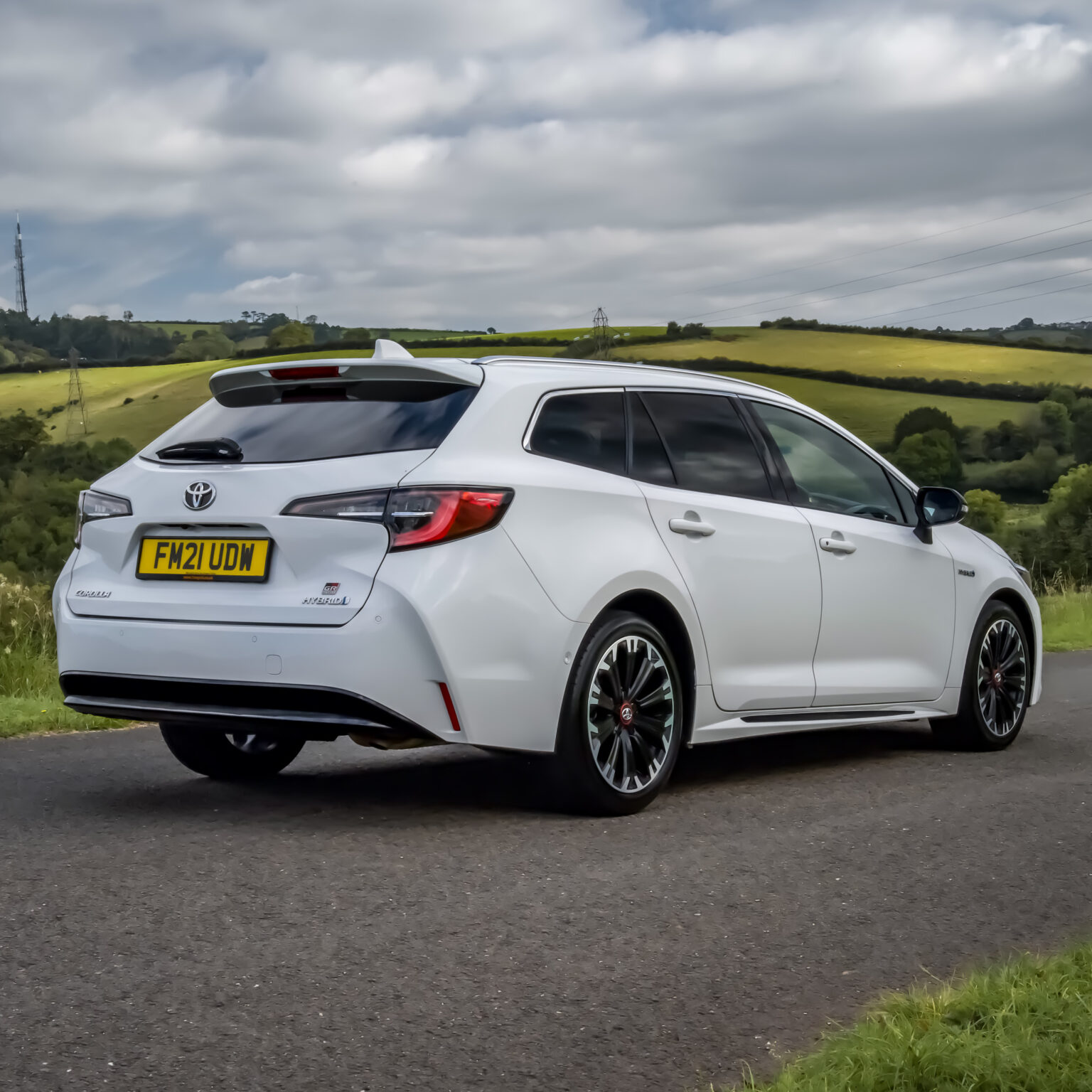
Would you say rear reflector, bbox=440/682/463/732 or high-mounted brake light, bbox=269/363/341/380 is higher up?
high-mounted brake light, bbox=269/363/341/380

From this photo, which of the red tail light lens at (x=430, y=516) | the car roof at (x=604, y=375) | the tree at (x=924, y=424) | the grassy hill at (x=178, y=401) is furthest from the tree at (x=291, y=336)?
the red tail light lens at (x=430, y=516)

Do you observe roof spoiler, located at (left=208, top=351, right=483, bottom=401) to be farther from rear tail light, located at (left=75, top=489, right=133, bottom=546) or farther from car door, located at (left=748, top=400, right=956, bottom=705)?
car door, located at (left=748, top=400, right=956, bottom=705)

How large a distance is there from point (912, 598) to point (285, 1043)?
496cm

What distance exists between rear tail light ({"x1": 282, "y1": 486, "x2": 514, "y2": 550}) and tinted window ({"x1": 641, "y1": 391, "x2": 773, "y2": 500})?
1.39m

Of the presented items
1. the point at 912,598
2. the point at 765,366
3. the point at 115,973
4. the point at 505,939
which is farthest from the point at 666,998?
the point at 765,366

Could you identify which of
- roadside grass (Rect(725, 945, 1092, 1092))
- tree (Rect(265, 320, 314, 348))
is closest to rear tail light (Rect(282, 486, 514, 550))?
roadside grass (Rect(725, 945, 1092, 1092))

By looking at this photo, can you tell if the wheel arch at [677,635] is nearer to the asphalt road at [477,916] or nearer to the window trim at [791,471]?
the asphalt road at [477,916]

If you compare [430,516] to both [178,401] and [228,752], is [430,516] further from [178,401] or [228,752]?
[178,401]

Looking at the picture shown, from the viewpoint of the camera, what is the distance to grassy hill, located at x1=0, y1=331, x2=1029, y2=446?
6253cm

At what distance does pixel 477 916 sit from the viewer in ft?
14.5

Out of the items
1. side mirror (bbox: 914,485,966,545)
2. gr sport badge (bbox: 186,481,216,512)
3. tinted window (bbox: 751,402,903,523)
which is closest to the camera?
gr sport badge (bbox: 186,481,216,512)

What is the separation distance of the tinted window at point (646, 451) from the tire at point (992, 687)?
2512mm

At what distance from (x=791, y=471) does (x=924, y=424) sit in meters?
59.5

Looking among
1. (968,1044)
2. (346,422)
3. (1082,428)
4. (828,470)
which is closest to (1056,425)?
(1082,428)
